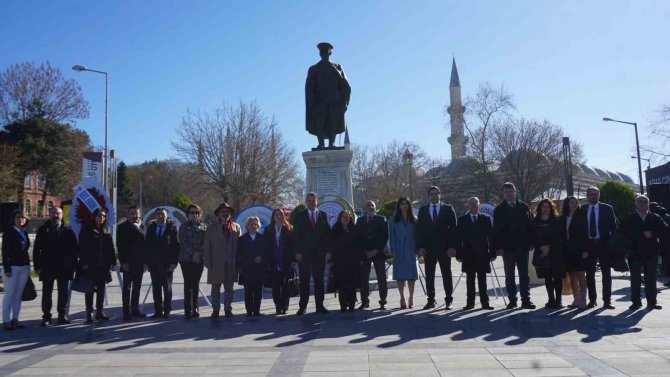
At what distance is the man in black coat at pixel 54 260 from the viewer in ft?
25.2

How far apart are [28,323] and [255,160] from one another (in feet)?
94.5

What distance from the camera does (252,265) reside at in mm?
8156

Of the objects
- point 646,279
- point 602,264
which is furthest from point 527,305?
point 646,279

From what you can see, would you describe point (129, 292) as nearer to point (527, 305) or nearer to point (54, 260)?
point (54, 260)

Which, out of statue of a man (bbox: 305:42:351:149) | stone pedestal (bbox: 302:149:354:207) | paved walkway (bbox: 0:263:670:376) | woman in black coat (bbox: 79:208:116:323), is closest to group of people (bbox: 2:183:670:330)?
woman in black coat (bbox: 79:208:116:323)

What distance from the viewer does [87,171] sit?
13836mm

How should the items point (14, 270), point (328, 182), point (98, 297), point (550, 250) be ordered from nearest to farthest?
point (14, 270)
point (98, 297)
point (550, 250)
point (328, 182)

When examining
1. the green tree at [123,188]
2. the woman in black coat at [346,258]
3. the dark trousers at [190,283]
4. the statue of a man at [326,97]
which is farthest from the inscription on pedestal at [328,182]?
the green tree at [123,188]

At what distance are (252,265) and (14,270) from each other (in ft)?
10.8

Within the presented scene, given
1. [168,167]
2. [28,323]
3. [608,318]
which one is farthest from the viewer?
[168,167]

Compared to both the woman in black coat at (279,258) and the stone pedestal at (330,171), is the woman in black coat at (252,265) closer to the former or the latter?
the woman in black coat at (279,258)

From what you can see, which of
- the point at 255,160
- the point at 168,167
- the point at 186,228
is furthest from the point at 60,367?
the point at 168,167

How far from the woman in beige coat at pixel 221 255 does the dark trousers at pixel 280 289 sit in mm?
638

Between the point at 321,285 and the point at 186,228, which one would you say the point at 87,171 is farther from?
the point at 321,285
